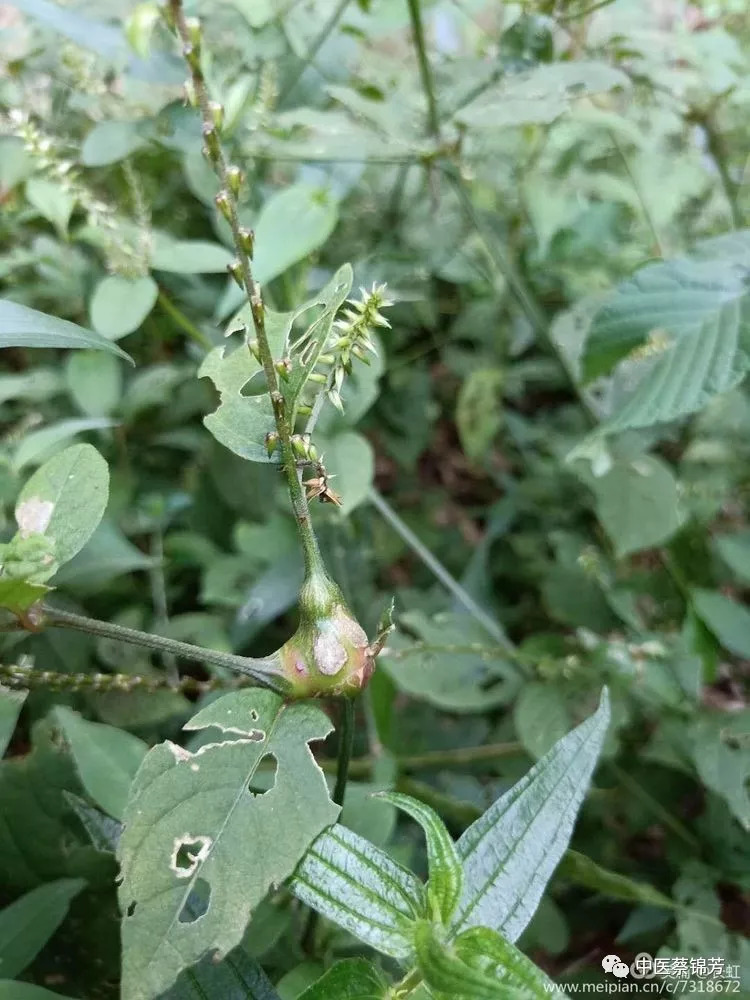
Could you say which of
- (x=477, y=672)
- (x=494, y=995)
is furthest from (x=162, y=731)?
(x=494, y=995)

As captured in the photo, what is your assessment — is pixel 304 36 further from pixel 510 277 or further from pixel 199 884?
pixel 199 884

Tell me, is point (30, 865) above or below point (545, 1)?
below

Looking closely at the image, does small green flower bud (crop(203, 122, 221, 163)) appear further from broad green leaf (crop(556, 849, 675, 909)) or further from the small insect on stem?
broad green leaf (crop(556, 849, 675, 909))

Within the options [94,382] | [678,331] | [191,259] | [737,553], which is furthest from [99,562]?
[737,553]

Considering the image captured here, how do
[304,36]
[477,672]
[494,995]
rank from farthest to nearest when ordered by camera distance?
[304,36] < [477,672] < [494,995]

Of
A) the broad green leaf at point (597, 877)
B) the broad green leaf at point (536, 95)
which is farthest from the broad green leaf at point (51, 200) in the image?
the broad green leaf at point (597, 877)

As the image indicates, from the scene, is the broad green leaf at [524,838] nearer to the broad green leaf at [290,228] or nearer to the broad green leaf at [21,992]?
the broad green leaf at [21,992]
